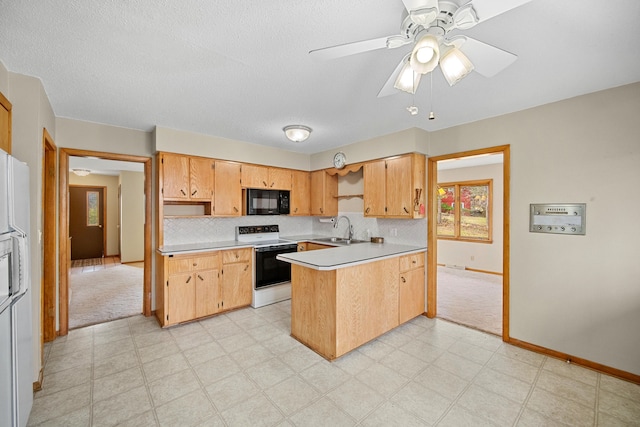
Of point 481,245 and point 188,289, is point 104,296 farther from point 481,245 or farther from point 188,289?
point 481,245

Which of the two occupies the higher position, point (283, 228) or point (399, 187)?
point (399, 187)

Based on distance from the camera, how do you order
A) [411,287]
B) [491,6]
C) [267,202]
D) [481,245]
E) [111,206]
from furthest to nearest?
[111,206] < [481,245] < [267,202] < [411,287] < [491,6]

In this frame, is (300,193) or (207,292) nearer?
(207,292)

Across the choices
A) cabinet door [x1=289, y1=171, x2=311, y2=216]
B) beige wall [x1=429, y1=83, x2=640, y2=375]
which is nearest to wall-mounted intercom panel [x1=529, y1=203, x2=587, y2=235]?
beige wall [x1=429, y1=83, x2=640, y2=375]

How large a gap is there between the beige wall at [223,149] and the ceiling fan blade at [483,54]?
3294mm

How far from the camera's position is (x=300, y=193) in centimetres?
483

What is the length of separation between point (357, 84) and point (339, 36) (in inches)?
25.4

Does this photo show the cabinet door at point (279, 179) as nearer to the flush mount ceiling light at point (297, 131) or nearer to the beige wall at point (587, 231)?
the flush mount ceiling light at point (297, 131)

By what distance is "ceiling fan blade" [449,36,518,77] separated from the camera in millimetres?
1281

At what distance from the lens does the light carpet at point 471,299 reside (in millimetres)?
3418

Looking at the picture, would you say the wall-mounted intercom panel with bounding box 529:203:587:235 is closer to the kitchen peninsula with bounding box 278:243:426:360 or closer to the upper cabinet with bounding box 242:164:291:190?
the kitchen peninsula with bounding box 278:243:426:360

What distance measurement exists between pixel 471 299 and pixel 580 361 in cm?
180

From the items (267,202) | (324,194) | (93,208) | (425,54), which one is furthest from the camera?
(93,208)

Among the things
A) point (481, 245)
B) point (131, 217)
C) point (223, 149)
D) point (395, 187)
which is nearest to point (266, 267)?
point (223, 149)
